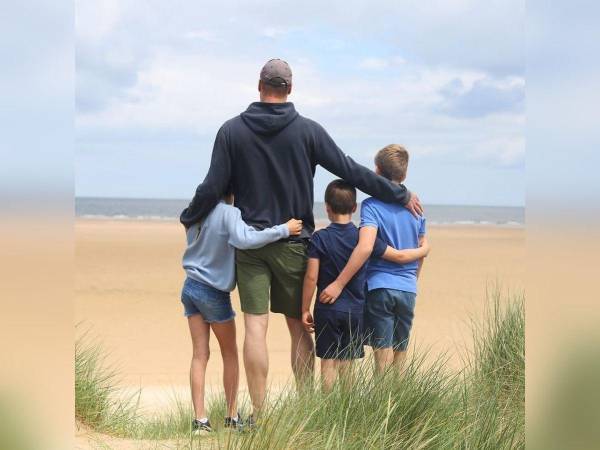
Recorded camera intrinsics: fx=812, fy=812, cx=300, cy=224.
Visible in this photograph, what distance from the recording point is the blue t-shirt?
447 cm

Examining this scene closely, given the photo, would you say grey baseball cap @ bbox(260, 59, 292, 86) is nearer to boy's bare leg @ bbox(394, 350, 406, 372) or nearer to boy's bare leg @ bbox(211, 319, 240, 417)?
boy's bare leg @ bbox(211, 319, 240, 417)

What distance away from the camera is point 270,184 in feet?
13.8

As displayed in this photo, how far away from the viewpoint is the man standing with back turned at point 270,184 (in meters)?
4.19

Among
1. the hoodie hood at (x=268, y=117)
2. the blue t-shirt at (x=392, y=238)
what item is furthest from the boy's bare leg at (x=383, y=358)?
the hoodie hood at (x=268, y=117)

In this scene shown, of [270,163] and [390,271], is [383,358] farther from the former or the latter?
[270,163]

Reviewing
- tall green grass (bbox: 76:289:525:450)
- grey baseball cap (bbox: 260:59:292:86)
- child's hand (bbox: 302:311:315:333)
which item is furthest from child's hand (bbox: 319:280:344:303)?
grey baseball cap (bbox: 260:59:292:86)

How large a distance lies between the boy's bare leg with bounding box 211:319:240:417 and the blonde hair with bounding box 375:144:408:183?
3.90 ft

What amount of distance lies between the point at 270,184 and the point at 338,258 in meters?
0.53

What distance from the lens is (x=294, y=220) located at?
4219mm

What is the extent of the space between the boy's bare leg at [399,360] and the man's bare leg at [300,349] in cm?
45

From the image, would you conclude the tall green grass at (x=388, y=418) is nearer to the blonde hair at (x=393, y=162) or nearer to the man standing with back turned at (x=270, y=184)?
the man standing with back turned at (x=270, y=184)

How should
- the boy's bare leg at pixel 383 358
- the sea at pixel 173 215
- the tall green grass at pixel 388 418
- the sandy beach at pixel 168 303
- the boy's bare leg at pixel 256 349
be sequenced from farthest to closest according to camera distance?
the sea at pixel 173 215 < the sandy beach at pixel 168 303 < the boy's bare leg at pixel 256 349 < the boy's bare leg at pixel 383 358 < the tall green grass at pixel 388 418
